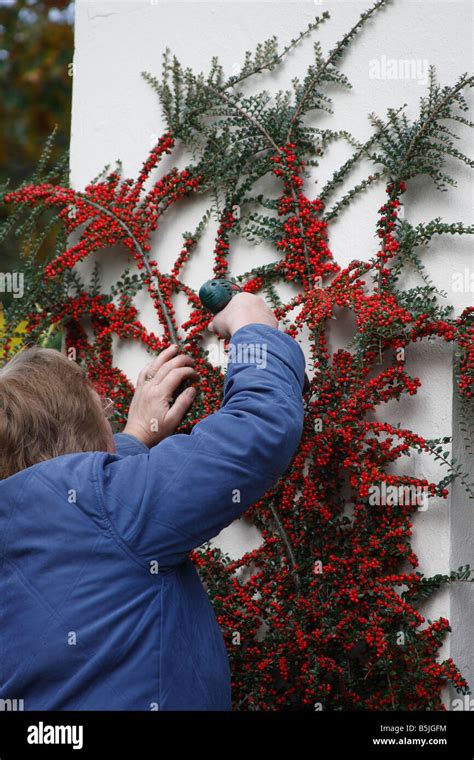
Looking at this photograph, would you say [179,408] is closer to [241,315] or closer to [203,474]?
[241,315]

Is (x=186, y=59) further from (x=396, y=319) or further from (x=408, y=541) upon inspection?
(x=408, y=541)

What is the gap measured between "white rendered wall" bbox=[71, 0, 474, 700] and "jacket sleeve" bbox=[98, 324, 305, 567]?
1.85ft

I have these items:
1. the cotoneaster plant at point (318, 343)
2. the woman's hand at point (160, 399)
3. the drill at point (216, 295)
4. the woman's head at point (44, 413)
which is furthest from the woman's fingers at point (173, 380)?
the woman's head at point (44, 413)

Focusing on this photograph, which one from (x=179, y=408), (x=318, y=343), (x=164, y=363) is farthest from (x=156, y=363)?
(x=318, y=343)

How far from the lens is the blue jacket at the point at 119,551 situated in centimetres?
133

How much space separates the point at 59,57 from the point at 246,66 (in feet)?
13.0

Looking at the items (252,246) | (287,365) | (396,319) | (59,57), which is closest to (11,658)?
(287,365)

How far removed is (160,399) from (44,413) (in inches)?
18.2

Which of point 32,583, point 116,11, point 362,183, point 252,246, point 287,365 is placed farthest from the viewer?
point 116,11

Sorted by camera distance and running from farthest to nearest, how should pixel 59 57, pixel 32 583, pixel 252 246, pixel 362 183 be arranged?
pixel 59 57
pixel 252 246
pixel 362 183
pixel 32 583

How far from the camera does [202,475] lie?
1.33 m

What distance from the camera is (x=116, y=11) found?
2258 mm

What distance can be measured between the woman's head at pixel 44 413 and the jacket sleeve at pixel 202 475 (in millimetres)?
119

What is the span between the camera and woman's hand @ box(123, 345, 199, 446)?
6.15ft
